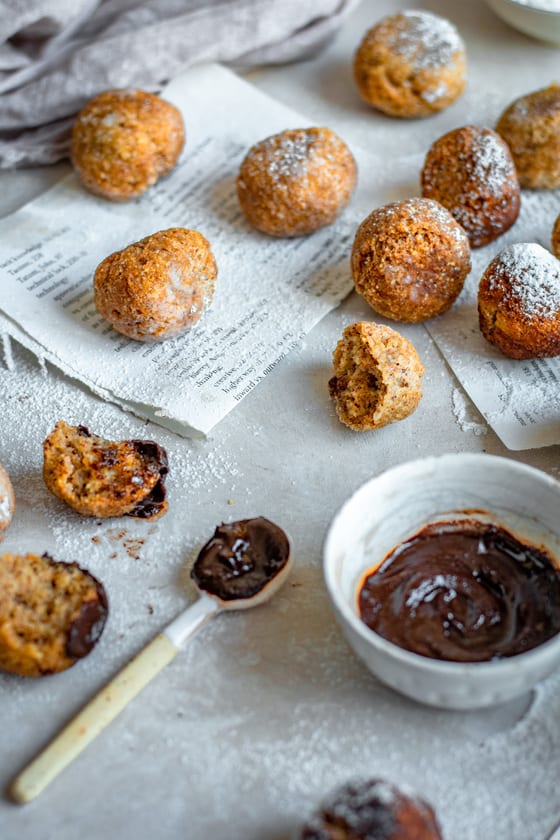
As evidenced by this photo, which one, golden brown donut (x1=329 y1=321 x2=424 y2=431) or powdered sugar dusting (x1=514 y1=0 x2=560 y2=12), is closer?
golden brown donut (x1=329 y1=321 x2=424 y2=431)

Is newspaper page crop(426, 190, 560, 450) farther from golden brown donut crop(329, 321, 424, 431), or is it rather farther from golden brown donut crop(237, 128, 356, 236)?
golden brown donut crop(237, 128, 356, 236)

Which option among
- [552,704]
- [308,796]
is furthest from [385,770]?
[552,704]

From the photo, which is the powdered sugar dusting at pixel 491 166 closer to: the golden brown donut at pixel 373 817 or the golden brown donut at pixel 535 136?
the golden brown donut at pixel 535 136

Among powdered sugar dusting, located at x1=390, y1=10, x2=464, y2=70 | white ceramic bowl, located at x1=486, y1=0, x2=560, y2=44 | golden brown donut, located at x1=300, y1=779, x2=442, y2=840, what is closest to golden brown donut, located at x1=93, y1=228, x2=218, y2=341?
powdered sugar dusting, located at x1=390, y1=10, x2=464, y2=70

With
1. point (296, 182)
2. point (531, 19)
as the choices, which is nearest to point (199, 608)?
point (296, 182)

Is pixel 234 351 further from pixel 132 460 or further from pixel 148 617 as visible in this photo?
pixel 148 617

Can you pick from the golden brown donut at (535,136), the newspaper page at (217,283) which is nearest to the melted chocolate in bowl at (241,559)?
the newspaper page at (217,283)
